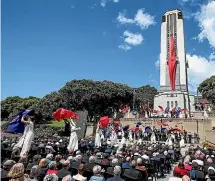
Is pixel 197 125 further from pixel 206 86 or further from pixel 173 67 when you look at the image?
pixel 206 86

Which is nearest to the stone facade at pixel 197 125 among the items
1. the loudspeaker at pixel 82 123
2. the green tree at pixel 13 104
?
the loudspeaker at pixel 82 123

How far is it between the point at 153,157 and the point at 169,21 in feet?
214

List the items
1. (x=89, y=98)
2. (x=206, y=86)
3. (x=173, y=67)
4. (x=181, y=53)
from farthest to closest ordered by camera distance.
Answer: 1. (x=206, y=86)
2. (x=181, y=53)
3. (x=173, y=67)
4. (x=89, y=98)

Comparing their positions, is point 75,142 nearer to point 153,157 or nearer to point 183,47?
point 153,157

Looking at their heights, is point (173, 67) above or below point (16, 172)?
above

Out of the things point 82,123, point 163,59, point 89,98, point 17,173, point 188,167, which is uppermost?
point 163,59

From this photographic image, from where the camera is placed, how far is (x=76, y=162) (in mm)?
10047

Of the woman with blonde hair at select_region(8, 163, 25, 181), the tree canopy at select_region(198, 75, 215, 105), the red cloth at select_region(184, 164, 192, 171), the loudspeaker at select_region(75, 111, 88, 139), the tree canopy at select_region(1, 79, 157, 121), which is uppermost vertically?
the tree canopy at select_region(198, 75, 215, 105)

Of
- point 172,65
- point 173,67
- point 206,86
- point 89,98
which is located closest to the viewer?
point 89,98

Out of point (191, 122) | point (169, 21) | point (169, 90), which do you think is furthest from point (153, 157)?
point (169, 21)

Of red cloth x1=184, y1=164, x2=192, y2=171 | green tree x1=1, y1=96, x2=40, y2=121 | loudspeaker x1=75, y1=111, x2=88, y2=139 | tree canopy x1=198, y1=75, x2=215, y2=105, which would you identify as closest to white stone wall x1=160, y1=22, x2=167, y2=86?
tree canopy x1=198, y1=75, x2=215, y2=105

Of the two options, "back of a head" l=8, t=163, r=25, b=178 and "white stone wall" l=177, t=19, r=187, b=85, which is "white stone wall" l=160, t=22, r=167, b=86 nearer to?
"white stone wall" l=177, t=19, r=187, b=85

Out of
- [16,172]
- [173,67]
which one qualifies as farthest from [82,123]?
[173,67]

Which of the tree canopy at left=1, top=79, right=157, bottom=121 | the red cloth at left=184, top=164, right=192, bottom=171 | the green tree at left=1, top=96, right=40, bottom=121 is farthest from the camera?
the green tree at left=1, top=96, right=40, bottom=121
